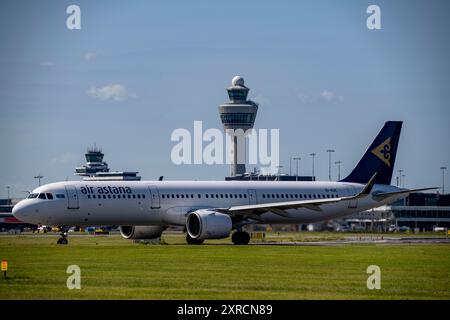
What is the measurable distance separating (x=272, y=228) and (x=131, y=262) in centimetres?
3569

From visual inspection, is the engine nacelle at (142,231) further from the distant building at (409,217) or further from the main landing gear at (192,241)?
the distant building at (409,217)

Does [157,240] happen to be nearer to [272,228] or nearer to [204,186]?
[204,186]

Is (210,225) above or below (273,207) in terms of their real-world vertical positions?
below

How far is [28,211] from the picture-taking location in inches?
2480

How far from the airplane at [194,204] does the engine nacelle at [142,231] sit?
7 centimetres

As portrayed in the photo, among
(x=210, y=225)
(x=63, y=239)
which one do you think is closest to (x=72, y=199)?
(x=63, y=239)

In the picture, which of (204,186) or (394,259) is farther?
(204,186)

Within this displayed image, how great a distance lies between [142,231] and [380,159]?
20.8 meters

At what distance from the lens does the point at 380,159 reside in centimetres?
7731

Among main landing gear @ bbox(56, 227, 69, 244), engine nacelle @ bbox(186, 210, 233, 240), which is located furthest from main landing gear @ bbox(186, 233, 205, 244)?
main landing gear @ bbox(56, 227, 69, 244)

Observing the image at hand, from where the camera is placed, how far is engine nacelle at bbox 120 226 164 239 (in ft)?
228

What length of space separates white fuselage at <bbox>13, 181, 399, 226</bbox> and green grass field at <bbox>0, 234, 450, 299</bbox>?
24.8 ft

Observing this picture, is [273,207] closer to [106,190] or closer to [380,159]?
[106,190]
